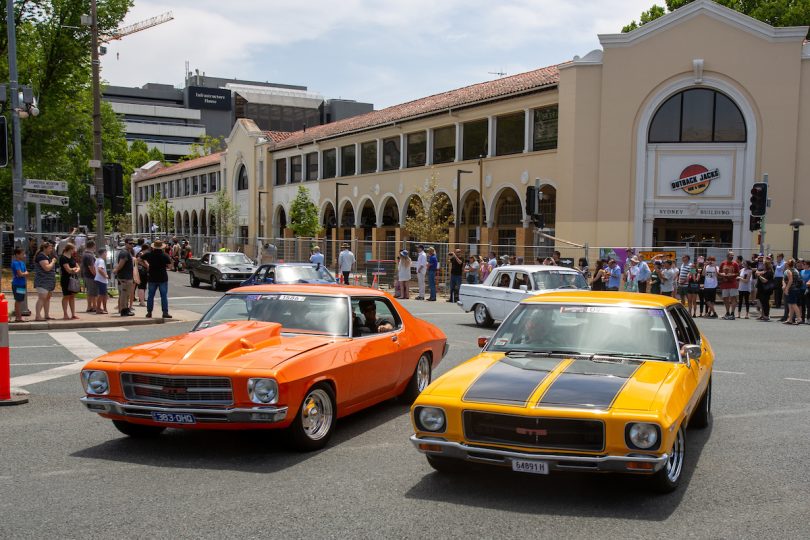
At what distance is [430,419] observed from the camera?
17.7ft

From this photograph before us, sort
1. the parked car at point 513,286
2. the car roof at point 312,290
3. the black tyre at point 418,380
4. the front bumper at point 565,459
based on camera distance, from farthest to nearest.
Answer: the parked car at point 513,286, the black tyre at point 418,380, the car roof at point 312,290, the front bumper at point 565,459

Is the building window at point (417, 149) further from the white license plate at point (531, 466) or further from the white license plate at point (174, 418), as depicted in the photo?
the white license plate at point (531, 466)

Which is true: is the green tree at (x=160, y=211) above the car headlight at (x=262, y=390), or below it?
above

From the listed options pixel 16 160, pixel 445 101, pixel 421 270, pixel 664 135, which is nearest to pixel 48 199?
pixel 16 160

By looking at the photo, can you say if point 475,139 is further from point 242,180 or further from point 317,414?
point 317,414

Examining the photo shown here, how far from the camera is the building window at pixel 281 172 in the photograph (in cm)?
5649

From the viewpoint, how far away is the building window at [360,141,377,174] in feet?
153

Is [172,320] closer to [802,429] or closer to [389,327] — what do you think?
[389,327]

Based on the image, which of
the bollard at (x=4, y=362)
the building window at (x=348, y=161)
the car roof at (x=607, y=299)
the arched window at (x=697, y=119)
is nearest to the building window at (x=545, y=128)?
the arched window at (x=697, y=119)

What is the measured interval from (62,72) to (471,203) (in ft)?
67.0

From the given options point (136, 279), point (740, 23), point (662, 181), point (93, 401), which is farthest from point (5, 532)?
point (740, 23)

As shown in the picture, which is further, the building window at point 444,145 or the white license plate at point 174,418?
the building window at point 444,145

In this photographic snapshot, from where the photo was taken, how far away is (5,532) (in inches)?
180

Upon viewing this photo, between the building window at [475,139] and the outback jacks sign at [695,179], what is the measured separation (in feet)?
33.9
